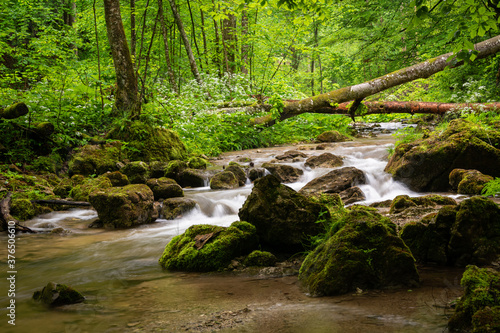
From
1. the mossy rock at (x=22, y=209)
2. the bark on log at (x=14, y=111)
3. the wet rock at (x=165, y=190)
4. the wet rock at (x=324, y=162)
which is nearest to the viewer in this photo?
the mossy rock at (x=22, y=209)

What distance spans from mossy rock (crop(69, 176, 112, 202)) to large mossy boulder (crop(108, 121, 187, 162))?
2.17 m

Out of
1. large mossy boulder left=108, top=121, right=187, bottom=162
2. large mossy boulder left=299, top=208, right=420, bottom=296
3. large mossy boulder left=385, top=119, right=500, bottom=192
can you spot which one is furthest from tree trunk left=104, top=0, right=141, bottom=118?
large mossy boulder left=299, top=208, right=420, bottom=296

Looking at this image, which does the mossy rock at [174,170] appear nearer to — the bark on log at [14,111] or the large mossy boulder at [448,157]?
the bark on log at [14,111]

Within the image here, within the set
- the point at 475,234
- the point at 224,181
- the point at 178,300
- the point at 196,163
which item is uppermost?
the point at 196,163

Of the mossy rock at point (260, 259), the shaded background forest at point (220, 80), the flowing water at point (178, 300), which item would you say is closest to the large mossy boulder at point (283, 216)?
the mossy rock at point (260, 259)

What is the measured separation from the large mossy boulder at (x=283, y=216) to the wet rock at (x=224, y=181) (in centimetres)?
471

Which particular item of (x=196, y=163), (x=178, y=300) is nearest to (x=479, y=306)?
(x=178, y=300)

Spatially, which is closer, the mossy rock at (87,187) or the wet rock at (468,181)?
the wet rock at (468,181)

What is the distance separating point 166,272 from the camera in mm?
4328

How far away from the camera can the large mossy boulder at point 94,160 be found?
9.48 metres

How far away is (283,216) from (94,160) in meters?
7.01

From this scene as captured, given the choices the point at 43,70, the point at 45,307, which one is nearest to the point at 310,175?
the point at 45,307

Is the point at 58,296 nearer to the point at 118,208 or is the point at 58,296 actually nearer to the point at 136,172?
the point at 118,208

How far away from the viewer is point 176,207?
7.46 meters
